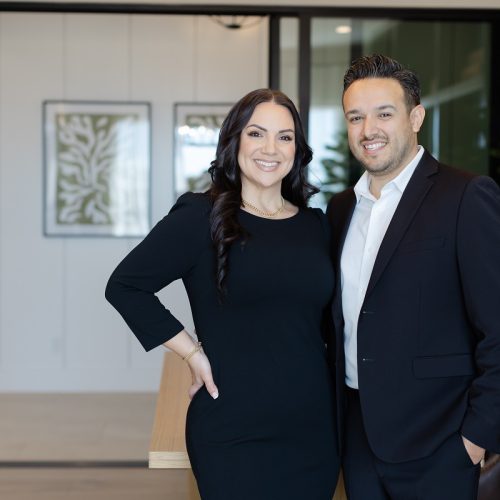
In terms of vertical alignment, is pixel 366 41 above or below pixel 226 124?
above

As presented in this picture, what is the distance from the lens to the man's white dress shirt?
2.03 meters

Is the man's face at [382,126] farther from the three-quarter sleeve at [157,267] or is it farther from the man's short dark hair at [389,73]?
the three-quarter sleeve at [157,267]

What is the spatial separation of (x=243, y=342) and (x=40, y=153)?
14.1 feet

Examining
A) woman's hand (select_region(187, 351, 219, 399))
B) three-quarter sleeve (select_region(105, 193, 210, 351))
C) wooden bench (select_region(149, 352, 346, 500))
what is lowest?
wooden bench (select_region(149, 352, 346, 500))

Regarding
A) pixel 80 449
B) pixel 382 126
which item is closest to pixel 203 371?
pixel 382 126

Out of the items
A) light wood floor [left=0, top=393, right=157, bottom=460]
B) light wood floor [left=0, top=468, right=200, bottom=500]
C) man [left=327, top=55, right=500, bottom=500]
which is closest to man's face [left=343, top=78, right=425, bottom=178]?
man [left=327, top=55, right=500, bottom=500]

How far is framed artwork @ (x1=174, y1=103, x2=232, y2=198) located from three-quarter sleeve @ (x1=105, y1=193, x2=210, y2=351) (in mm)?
3830

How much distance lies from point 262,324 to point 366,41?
3.09 meters

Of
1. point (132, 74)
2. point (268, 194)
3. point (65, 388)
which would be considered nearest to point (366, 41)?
point (132, 74)

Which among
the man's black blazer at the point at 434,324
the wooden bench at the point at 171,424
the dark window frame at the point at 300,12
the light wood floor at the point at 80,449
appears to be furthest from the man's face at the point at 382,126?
the dark window frame at the point at 300,12

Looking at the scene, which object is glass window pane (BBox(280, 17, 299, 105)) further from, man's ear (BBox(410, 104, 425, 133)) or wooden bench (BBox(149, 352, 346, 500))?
man's ear (BBox(410, 104, 425, 133))

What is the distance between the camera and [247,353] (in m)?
2.00

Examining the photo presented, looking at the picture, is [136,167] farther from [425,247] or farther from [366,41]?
[425,247]

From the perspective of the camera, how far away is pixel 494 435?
1833mm
